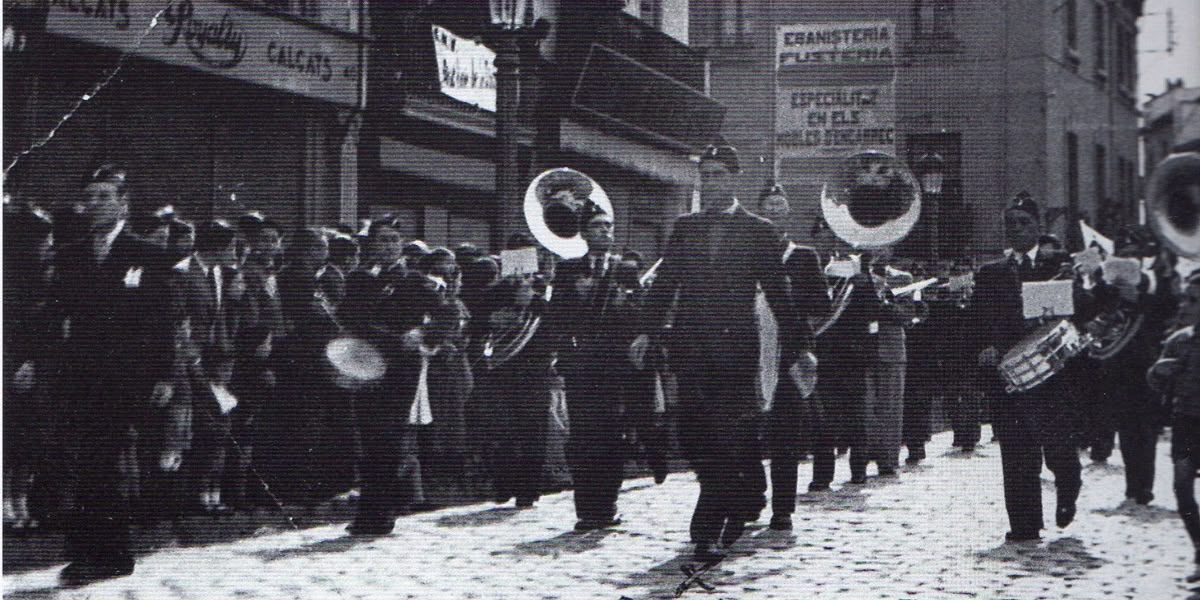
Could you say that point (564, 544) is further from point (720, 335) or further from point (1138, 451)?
point (1138, 451)

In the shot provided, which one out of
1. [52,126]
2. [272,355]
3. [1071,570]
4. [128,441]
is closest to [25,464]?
[128,441]

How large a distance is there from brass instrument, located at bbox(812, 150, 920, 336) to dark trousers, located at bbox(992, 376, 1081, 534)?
1006mm

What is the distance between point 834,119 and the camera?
7129 mm

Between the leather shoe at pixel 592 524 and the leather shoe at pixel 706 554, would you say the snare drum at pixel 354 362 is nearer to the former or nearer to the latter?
the leather shoe at pixel 592 524

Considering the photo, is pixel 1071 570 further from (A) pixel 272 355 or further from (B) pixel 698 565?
(A) pixel 272 355

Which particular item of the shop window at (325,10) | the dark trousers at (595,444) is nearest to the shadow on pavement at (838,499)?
the dark trousers at (595,444)

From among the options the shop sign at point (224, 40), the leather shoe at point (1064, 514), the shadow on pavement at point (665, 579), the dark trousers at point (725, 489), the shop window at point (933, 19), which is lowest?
the shadow on pavement at point (665, 579)

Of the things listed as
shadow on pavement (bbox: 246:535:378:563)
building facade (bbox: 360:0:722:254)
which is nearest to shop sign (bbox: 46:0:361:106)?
building facade (bbox: 360:0:722:254)

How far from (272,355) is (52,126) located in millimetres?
1735

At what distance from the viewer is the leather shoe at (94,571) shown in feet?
19.3

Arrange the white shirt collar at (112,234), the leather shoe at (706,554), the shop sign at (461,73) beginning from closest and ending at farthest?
the white shirt collar at (112,234) → the leather shoe at (706,554) → the shop sign at (461,73)

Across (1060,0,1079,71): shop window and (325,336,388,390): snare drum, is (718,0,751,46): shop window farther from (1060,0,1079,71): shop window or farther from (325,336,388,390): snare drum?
(325,336,388,390): snare drum

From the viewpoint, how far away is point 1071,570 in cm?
609

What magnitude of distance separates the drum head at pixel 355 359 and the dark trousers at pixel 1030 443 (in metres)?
3.07
